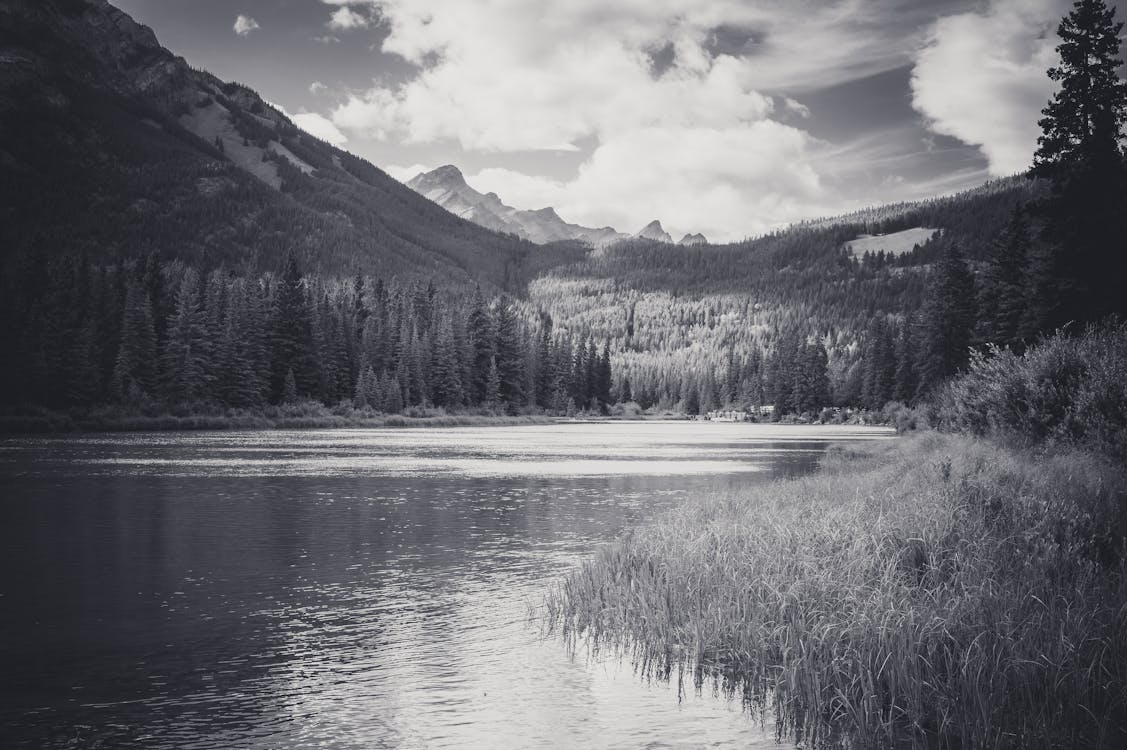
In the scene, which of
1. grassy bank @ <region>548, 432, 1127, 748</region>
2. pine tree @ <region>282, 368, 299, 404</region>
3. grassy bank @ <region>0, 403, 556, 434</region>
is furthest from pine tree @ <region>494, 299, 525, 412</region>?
grassy bank @ <region>548, 432, 1127, 748</region>

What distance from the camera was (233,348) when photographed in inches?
3438

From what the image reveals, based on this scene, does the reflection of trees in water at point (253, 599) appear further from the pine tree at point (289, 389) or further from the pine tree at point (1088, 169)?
the pine tree at point (289, 389)

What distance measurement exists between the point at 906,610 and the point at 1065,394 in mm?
19842

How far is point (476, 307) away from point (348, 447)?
226ft

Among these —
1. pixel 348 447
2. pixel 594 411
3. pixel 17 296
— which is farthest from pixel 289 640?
pixel 594 411

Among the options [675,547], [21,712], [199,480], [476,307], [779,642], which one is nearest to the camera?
[21,712]

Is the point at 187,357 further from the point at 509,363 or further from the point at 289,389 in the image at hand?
the point at 509,363

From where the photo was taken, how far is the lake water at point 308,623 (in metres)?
8.95

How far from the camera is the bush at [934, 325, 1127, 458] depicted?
70.7 ft

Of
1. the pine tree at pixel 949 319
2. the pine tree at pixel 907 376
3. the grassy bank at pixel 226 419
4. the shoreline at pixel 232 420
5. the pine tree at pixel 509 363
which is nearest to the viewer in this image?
the shoreline at pixel 232 420

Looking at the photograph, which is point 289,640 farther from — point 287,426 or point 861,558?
point 287,426

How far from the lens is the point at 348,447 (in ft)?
195

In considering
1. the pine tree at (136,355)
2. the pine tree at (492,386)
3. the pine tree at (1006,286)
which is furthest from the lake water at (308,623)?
the pine tree at (492,386)

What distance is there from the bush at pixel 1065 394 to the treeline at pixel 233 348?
253ft
